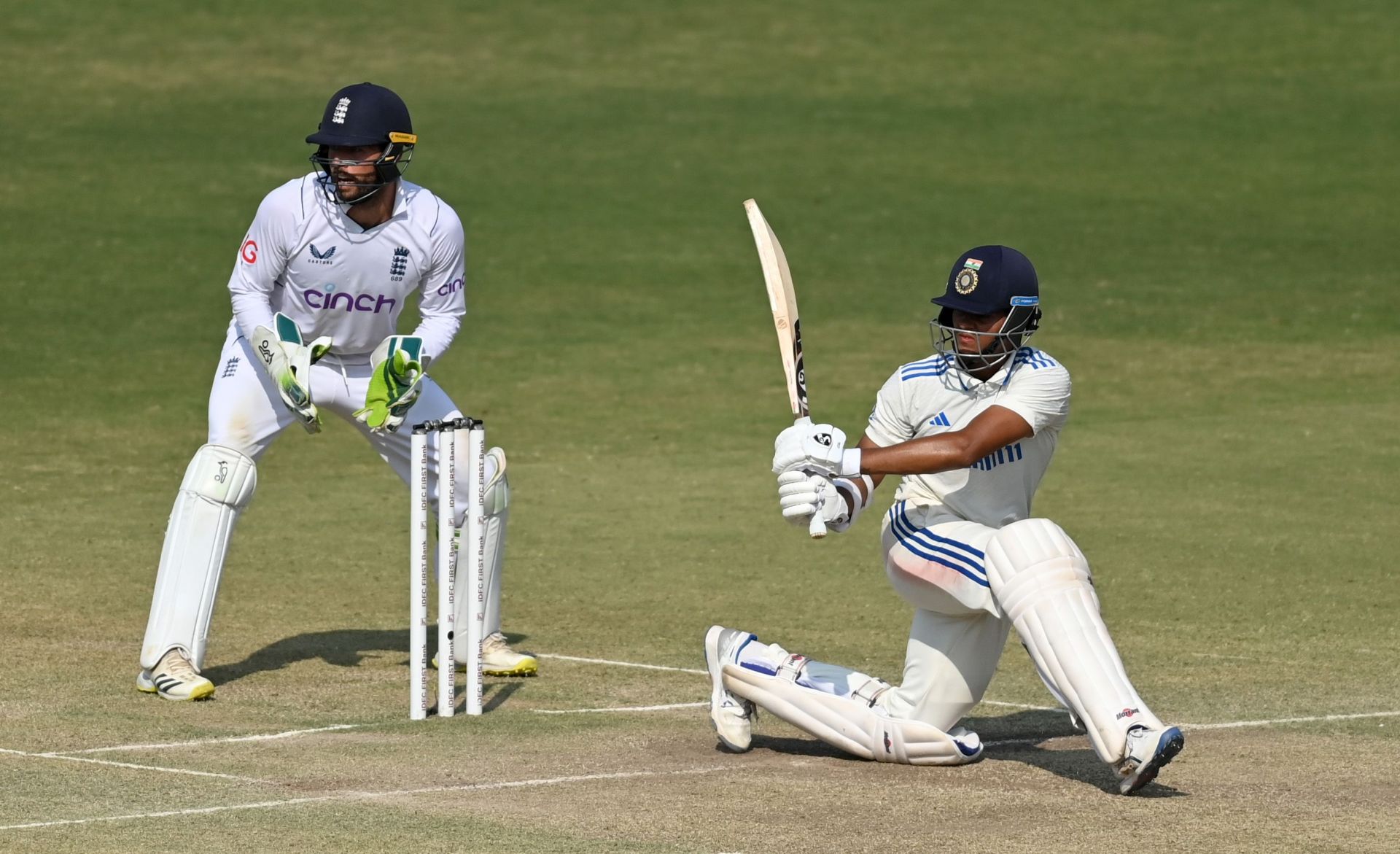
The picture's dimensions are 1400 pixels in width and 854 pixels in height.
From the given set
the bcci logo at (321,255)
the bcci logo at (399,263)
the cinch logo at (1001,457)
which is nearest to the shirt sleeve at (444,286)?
the bcci logo at (399,263)

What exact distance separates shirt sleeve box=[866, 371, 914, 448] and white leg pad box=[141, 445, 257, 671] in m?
2.41

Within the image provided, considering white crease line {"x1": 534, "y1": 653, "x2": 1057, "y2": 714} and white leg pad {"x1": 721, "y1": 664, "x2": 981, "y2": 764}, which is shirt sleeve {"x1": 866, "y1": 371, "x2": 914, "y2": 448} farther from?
white crease line {"x1": 534, "y1": 653, "x2": 1057, "y2": 714}

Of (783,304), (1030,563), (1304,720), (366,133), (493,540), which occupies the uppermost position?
(366,133)

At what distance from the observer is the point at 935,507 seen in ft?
22.6

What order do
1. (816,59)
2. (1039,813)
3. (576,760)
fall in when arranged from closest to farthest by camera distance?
(1039,813)
(576,760)
(816,59)

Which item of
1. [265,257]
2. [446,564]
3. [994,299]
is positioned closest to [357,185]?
[265,257]

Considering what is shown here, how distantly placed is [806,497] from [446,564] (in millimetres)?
1551

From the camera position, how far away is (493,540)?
823 centimetres

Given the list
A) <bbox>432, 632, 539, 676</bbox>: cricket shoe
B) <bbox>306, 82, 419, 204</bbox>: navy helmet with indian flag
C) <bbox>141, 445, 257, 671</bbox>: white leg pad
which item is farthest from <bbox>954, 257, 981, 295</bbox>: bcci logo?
<bbox>141, 445, 257, 671</bbox>: white leg pad

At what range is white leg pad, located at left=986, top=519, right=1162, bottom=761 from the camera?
6.19 metres

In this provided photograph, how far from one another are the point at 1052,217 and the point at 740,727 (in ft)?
53.2

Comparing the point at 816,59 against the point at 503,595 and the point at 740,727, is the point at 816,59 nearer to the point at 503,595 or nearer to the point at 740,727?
the point at 503,595

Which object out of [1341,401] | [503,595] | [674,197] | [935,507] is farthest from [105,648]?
[674,197]

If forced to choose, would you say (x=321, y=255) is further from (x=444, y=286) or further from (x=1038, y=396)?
(x=1038, y=396)
